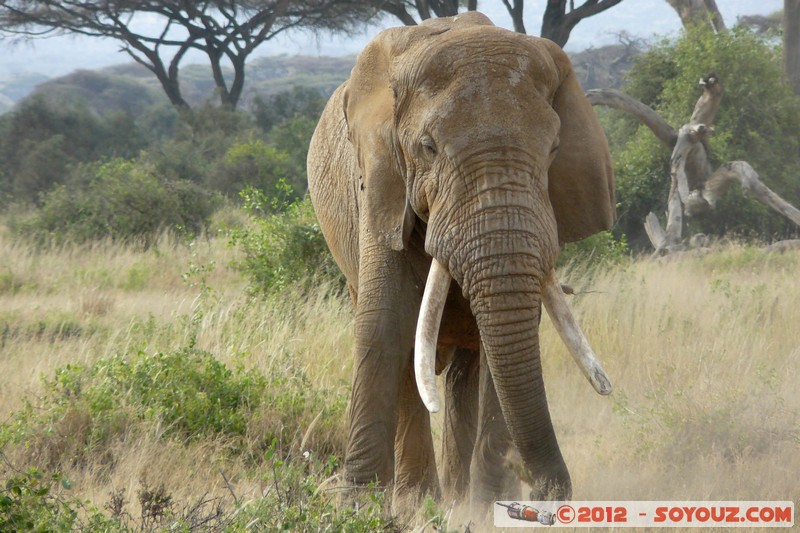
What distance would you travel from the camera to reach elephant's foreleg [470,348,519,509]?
4523 millimetres

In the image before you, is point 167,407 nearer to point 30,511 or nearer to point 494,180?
point 30,511

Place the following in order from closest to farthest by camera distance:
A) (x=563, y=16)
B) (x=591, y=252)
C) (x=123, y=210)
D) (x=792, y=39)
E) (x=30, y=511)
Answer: (x=30, y=511) → (x=591, y=252) → (x=123, y=210) → (x=792, y=39) → (x=563, y=16)

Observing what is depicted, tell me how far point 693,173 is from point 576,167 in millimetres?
10308

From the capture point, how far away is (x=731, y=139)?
14773mm

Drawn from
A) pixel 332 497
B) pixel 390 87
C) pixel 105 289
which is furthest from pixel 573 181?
pixel 105 289

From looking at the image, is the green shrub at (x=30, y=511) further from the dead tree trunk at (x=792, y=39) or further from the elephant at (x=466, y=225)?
the dead tree trunk at (x=792, y=39)

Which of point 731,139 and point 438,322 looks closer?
point 438,322

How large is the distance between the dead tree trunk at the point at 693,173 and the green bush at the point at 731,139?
0.44 meters

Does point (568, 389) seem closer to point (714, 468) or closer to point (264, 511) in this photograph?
point (714, 468)

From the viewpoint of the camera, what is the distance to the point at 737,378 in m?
6.72

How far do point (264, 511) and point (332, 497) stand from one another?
75cm

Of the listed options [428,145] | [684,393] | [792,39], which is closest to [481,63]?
[428,145]

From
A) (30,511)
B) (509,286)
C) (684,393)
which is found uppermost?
(509,286)

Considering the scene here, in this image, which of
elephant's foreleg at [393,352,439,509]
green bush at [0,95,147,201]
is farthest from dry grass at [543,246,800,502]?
green bush at [0,95,147,201]
